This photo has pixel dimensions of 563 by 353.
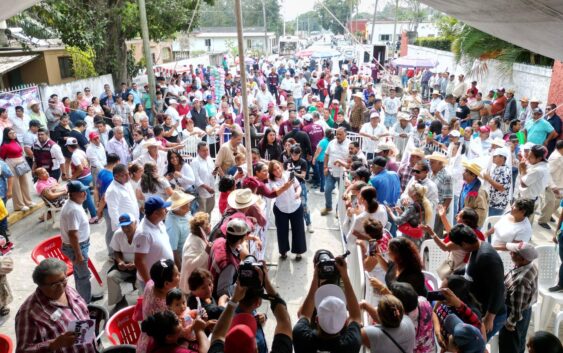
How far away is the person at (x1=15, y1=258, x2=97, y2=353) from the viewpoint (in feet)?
9.80

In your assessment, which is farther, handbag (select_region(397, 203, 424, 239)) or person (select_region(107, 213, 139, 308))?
handbag (select_region(397, 203, 424, 239))

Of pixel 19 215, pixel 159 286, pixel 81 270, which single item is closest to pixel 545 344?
pixel 159 286

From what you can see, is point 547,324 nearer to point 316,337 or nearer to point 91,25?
point 316,337

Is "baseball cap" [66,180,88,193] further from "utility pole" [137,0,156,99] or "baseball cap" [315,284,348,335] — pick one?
"utility pole" [137,0,156,99]

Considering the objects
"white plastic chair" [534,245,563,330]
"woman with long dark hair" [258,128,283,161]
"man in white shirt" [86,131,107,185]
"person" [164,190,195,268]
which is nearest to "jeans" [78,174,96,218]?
"man in white shirt" [86,131,107,185]

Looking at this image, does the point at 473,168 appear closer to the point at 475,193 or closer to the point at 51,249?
the point at 475,193

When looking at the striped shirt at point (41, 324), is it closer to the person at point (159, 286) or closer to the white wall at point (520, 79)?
the person at point (159, 286)

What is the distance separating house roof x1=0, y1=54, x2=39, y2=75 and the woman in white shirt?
45.2ft

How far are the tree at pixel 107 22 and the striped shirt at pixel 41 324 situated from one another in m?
14.1

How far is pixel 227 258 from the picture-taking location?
3904 millimetres

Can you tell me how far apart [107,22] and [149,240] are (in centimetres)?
1492

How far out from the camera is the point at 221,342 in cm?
278

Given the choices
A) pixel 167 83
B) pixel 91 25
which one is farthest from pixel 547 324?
pixel 91 25

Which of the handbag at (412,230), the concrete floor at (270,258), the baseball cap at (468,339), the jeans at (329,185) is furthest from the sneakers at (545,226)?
the baseball cap at (468,339)
